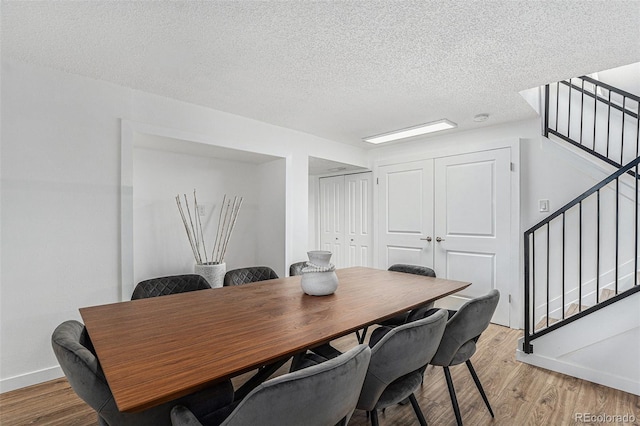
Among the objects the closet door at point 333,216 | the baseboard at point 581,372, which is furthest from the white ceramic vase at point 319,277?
the closet door at point 333,216

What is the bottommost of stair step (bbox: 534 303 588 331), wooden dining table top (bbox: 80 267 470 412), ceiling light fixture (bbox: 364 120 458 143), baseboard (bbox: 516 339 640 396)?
baseboard (bbox: 516 339 640 396)

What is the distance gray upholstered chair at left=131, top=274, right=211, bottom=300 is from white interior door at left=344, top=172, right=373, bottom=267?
117 inches

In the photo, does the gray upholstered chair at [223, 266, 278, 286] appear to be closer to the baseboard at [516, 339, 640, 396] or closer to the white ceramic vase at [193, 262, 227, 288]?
the white ceramic vase at [193, 262, 227, 288]

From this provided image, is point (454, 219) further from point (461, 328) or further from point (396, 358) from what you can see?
point (396, 358)

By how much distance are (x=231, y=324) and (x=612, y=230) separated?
372 centimetres

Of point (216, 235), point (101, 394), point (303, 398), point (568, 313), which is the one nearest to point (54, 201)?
point (216, 235)

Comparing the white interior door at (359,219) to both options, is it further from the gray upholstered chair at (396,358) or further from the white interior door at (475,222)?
the gray upholstered chair at (396,358)

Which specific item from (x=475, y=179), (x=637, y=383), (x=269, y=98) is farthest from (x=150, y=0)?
(x=637, y=383)

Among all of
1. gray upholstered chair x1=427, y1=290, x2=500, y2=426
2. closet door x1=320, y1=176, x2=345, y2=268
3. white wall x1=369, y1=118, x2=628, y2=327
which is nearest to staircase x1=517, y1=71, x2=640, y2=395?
white wall x1=369, y1=118, x2=628, y2=327

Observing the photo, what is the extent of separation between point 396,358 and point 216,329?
0.76 meters

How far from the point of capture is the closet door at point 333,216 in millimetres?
5297

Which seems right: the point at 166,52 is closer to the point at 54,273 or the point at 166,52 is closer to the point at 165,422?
the point at 54,273

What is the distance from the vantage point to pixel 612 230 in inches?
122

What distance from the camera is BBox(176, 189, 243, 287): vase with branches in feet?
10.8
